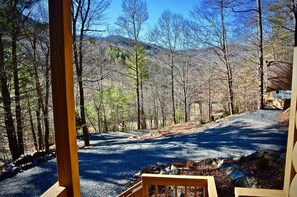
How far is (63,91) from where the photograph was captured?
3.09 feet

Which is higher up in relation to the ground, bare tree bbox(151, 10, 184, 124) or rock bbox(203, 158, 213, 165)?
bare tree bbox(151, 10, 184, 124)

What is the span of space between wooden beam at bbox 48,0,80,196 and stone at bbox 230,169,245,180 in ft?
9.11

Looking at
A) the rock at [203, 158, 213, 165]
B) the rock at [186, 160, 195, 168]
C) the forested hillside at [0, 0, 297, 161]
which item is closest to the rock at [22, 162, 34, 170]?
the forested hillside at [0, 0, 297, 161]

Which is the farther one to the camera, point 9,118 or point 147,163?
point 9,118

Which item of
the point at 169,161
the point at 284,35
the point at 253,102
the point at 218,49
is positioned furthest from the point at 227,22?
the point at 169,161

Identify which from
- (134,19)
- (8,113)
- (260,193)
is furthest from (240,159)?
(134,19)

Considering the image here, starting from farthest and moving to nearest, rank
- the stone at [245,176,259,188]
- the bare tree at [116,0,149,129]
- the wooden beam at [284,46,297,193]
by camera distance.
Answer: the bare tree at [116,0,149,129] < the stone at [245,176,259,188] < the wooden beam at [284,46,297,193]

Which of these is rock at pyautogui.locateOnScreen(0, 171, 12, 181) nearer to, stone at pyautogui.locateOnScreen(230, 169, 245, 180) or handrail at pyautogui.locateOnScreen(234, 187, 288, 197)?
stone at pyautogui.locateOnScreen(230, 169, 245, 180)

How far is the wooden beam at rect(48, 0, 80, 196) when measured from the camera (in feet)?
2.99

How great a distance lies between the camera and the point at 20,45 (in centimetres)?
562

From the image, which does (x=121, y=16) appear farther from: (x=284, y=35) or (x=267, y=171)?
(x=267, y=171)

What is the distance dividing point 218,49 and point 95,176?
6.94m

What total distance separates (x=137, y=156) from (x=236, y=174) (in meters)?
2.19

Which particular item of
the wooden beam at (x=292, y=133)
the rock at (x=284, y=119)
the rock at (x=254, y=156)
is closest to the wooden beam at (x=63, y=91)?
the wooden beam at (x=292, y=133)
